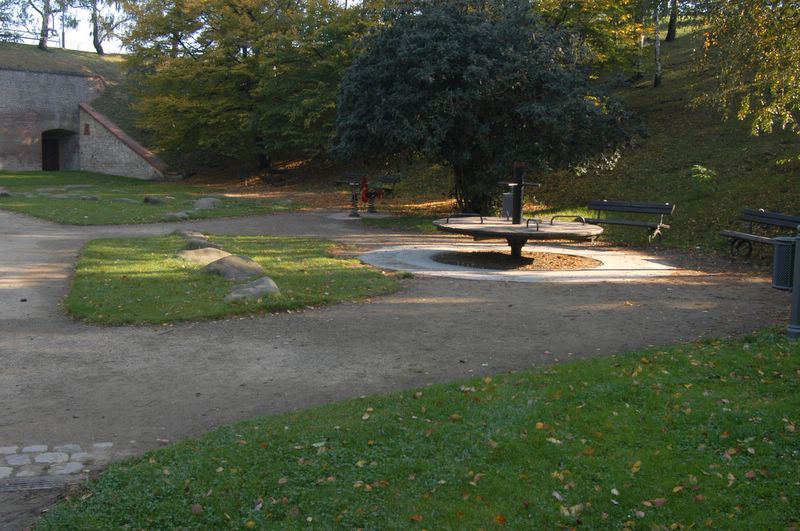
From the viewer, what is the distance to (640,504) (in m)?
4.07

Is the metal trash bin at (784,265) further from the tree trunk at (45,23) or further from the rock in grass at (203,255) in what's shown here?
the tree trunk at (45,23)

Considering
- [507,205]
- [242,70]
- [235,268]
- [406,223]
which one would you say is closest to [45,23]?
[242,70]

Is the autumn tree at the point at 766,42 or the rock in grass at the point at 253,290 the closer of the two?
the rock in grass at the point at 253,290

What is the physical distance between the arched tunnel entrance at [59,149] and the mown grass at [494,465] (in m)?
45.5

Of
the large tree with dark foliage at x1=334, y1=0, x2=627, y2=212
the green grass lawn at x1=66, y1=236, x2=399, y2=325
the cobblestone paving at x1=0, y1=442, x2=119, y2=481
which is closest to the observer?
the cobblestone paving at x1=0, y1=442, x2=119, y2=481

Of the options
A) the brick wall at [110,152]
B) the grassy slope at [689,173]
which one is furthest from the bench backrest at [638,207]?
the brick wall at [110,152]

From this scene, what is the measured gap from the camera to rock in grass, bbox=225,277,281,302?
9.77m

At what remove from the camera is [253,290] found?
33.0 ft

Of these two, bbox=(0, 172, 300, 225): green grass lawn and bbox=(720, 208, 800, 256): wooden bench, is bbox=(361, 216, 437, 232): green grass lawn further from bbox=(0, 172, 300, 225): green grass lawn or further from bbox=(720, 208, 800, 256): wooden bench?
bbox=(720, 208, 800, 256): wooden bench

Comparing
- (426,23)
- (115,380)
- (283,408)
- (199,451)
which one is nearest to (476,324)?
(283,408)

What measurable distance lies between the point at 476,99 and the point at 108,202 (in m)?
12.9

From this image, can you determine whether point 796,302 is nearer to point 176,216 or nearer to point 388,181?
point 176,216

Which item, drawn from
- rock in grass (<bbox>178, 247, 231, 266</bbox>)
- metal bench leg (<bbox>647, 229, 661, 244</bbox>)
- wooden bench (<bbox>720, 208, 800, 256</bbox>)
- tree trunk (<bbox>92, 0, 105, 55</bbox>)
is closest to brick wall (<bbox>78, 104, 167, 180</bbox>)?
tree trunk (<bbox>92, 0, 105, 55</bbox>)

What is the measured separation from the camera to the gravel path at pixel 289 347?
18.6 ft
